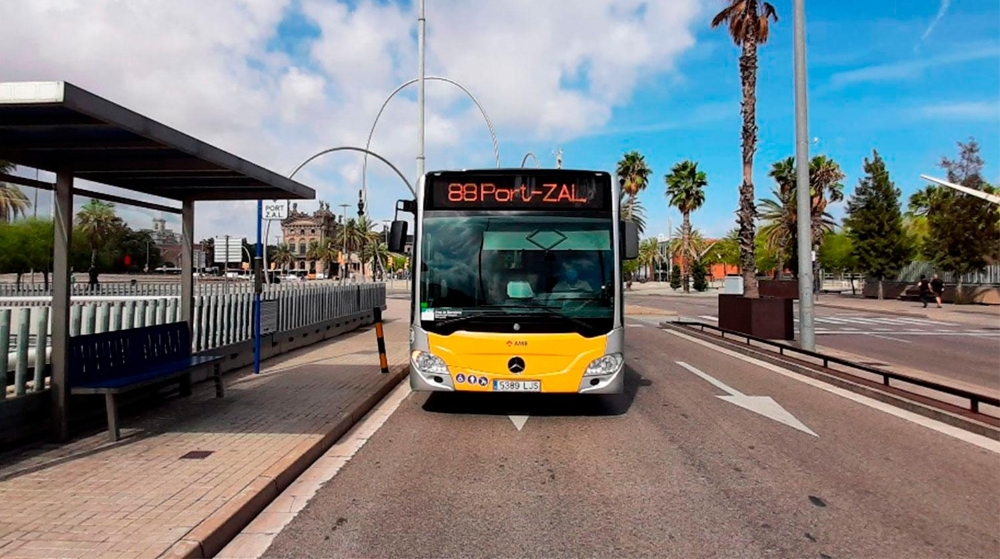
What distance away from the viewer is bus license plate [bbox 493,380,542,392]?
798 centimetres

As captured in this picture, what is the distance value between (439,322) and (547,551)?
13.5 ft

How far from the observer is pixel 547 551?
14.2ft

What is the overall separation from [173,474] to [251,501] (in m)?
1.06

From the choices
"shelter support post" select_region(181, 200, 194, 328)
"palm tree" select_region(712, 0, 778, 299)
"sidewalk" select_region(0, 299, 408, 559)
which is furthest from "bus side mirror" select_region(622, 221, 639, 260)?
"palm tree" select_region(712, 0, 778, 299)

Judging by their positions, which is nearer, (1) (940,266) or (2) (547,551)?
(2) (547,551)

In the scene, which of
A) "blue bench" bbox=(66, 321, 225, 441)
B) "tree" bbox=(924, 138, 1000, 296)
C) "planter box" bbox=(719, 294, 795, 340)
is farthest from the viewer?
"tree" bbox=(924, 138, 1000, 296)

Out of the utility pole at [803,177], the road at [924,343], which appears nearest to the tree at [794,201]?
the road at [924,343]

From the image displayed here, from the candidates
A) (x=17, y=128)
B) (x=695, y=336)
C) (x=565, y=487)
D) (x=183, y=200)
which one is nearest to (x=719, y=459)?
(x=565, y=487)

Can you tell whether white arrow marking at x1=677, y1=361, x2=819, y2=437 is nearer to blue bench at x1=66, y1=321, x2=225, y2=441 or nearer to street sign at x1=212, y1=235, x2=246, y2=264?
blue bench at x1=66, y1=321, x2=225, y2=441

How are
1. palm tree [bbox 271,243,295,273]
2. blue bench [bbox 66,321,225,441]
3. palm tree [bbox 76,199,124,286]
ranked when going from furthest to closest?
palm tree [bbox 271,243,295,273]
palm tree [bbox 76,199,124,286]
blue bench [bbox 66,321,225,441]

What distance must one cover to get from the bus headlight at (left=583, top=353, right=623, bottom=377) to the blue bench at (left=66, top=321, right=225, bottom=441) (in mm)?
4640

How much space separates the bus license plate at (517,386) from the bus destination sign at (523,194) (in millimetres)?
2142

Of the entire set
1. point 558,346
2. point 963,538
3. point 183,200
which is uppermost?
point 183,200

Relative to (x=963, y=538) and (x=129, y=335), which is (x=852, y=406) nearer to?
(x=963, y=538)
